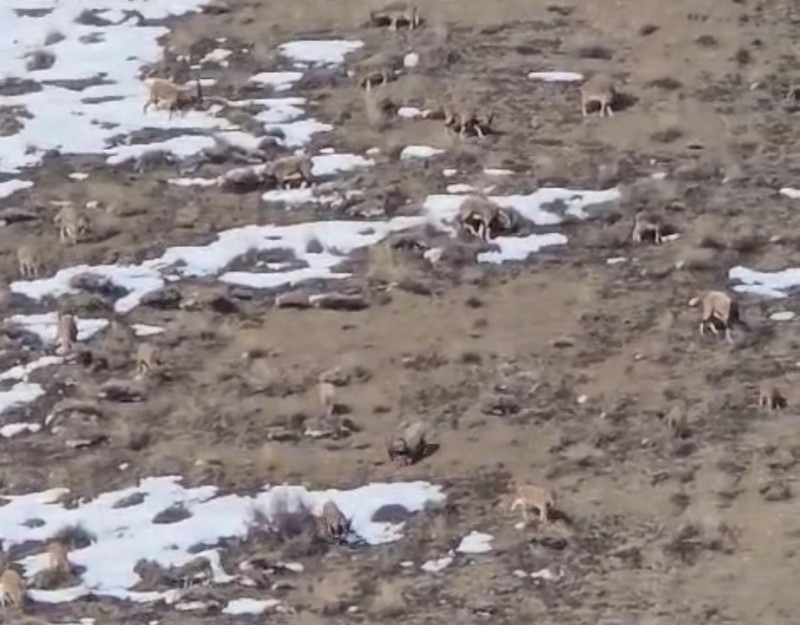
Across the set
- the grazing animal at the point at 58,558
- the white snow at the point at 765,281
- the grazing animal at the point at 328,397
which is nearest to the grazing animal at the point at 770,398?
the white snow at the point at 765,281

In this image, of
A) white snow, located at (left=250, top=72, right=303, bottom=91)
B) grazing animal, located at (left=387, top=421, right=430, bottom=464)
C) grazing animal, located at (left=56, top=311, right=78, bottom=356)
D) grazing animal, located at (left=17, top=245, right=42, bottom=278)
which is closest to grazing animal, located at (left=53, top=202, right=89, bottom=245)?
grazing animal, located at (left=17, top=245, right=42, bottom=278)

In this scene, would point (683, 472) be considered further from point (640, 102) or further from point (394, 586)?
point (640, 102)

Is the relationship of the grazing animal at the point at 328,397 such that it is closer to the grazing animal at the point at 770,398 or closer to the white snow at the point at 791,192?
the grazing animal at the point at 770,398

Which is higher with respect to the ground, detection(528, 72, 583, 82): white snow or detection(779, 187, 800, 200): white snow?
detection(528, 72, 583, 82): white snow

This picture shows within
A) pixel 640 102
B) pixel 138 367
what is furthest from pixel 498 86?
pixel 138 367

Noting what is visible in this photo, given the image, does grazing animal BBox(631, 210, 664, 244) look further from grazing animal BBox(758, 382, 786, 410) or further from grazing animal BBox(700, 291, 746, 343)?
grazing animal BBox(758, 382, 786, 410)

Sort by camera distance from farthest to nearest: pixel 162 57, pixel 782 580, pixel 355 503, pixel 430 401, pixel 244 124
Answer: pixel 162 57 < pixel 244 124 < pixel 430 401 < pixel 355 503 < pixel 782 580

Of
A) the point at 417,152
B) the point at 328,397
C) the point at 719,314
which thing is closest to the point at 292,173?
the point at 417,152
